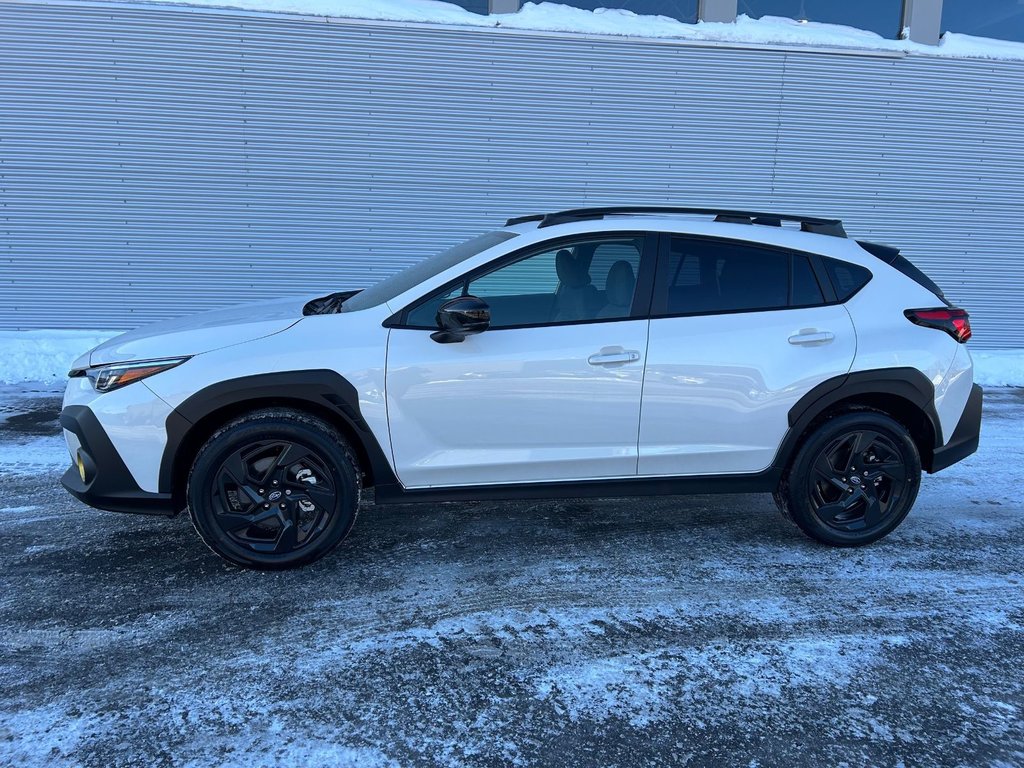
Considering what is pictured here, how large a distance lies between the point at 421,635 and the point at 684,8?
353 inches

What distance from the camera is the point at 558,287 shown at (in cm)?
359

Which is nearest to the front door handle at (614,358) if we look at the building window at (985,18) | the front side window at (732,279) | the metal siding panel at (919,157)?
the front side window at (732,279)

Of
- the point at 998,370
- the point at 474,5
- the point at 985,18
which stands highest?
the point at 985,18

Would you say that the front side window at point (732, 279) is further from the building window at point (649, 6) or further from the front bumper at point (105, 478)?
the building window at point (649, 6)

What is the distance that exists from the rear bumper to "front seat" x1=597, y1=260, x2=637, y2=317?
1.94 metres

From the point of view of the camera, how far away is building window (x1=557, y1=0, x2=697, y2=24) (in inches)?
351

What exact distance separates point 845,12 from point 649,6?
9.32 feet

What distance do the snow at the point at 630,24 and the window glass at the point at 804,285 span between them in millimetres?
5929

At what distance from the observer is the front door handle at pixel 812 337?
3.56 metres

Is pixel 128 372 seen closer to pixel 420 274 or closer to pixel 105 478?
pixel 105 478

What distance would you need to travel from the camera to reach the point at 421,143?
8.31 metres

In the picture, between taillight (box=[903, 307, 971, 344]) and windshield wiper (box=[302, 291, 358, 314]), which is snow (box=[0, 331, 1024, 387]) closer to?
windshield wiper (box=[302, 291, 358, 314])

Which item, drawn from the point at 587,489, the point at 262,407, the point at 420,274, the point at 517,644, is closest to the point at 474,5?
the point at 420,274

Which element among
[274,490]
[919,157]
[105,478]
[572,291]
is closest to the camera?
[105,478]
